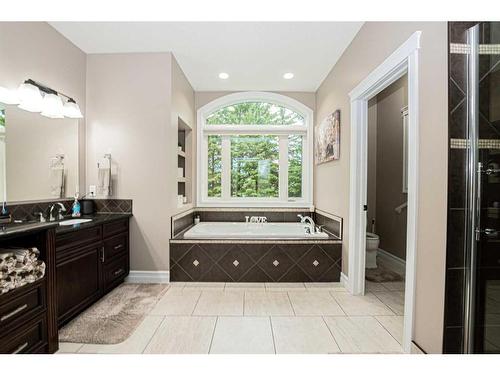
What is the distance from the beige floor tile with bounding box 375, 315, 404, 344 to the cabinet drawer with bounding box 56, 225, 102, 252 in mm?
2680

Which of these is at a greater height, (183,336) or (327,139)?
(327,139)

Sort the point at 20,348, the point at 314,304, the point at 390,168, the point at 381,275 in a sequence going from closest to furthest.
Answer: the point at 20,348 → the point at 314,304 → the point at 381,275 → the point at 390,168

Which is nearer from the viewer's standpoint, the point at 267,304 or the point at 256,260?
the point at 267,304

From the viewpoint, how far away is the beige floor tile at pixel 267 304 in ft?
7.65

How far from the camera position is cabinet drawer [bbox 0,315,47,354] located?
1.39 metres

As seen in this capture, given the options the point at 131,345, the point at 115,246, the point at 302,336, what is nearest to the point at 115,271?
the point at 115,246

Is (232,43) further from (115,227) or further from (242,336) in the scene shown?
(242,336)

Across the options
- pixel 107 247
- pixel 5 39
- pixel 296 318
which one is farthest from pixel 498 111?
pixel 5 39

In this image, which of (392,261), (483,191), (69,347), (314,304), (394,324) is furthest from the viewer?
(392,261)

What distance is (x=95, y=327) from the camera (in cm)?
205

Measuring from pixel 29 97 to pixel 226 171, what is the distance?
2647 mm

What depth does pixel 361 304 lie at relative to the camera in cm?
250

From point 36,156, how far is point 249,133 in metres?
2.80

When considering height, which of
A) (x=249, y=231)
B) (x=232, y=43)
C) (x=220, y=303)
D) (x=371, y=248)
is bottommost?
(x=220, y=303)
